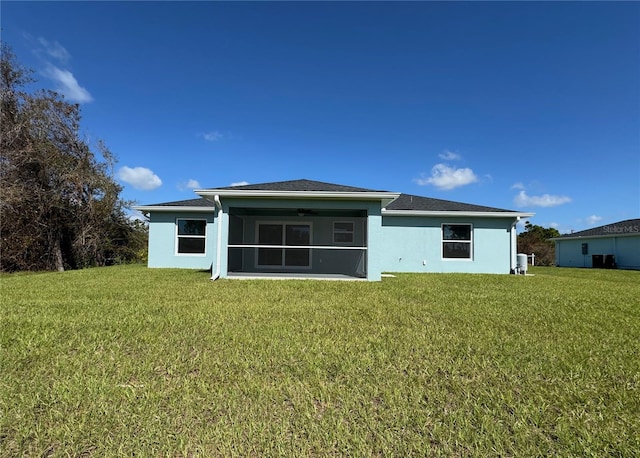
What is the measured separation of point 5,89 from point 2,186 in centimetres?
490

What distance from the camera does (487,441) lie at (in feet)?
7.43

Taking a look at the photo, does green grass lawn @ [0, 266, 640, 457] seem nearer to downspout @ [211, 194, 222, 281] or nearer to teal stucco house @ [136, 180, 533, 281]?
downspout @ [211, 194, 222, 281]

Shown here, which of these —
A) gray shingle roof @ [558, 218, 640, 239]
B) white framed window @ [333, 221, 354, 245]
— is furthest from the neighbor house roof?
white framed window @ [333, 221, 354, 245]

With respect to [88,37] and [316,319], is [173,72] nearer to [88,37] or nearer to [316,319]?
[88,37]

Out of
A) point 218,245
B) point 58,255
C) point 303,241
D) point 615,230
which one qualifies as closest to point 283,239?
point 303,241

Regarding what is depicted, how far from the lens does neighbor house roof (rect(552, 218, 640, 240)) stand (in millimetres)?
22750

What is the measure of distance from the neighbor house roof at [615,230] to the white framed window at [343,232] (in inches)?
836

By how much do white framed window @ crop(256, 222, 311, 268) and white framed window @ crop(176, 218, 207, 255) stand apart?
266 centimetres

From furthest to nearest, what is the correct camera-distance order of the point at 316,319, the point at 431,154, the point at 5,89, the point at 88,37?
1. the point at 431,154
2. the point at 5,89
3. the point at 88,37
4. the point at 316,319

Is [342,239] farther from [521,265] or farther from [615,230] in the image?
[615,230]

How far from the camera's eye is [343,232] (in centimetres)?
1401

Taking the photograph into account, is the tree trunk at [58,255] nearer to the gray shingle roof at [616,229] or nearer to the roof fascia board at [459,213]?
the roof fascia board at [459,213]

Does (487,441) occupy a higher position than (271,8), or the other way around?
(271,8)

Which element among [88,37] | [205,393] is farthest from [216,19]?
[205,393]
